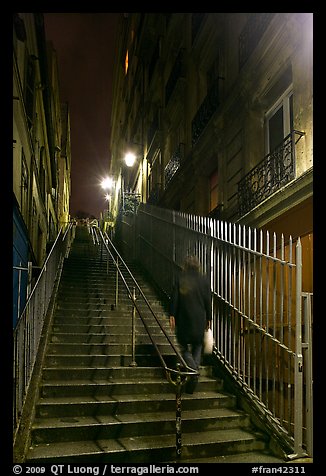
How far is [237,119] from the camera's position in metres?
11.8

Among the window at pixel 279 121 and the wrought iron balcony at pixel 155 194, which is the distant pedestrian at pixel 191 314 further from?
the wrought iron balcony at pixel 155 194

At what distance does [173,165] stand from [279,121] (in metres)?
8.40

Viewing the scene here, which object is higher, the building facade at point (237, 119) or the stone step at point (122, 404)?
the building facade at point (237, 119)

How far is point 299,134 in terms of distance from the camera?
8.24 meters

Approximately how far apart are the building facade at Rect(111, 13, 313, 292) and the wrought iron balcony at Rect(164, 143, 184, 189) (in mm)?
56

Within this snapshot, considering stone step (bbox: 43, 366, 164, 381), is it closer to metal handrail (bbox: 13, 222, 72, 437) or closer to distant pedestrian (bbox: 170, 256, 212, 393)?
metal handrail (bbox: 13, 222, 72, 437)

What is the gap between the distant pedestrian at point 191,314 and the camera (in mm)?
5930

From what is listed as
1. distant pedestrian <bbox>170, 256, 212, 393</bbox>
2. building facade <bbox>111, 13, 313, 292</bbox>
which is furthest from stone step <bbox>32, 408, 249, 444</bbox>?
building facade <bbox>111, 13, 313, 292</bbox>

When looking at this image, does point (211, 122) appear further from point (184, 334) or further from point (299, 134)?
point (184, 334)

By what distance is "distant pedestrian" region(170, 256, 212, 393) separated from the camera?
5.93 meters

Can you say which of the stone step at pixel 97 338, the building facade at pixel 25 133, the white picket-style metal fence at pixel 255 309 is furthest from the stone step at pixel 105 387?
the building facade at pixel 25 133

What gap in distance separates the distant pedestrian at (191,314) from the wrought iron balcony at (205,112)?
28.0 ft

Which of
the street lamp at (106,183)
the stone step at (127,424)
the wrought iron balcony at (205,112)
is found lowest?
the stone step at (127,424)

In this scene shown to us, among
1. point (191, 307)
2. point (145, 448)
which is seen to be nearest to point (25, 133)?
point (191, 307)
